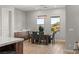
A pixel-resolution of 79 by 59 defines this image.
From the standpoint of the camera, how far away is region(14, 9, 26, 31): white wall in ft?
30.2

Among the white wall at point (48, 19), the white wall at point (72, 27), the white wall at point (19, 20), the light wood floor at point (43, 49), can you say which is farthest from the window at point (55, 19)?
the white wall at point (72, 27)

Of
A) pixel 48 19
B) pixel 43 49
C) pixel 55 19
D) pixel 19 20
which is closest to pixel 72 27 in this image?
pixel 43 49

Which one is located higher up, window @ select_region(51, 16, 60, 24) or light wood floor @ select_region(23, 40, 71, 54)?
window @ select_region(51, 16, 60, 24)

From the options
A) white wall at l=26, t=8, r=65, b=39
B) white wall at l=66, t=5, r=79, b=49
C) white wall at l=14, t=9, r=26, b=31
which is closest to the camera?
white wall at l=66, t=5, r=79, b=49

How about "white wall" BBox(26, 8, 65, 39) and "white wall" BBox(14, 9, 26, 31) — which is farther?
"white wall" BBox(14, 9, 26, 31)

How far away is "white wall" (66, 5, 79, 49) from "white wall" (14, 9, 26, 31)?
4.92 metres

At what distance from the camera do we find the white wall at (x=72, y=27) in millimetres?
5078

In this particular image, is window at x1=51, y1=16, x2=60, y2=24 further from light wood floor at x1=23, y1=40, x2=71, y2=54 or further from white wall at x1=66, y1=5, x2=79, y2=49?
white wall at x1=66, y1=5, x2=79, y2=49

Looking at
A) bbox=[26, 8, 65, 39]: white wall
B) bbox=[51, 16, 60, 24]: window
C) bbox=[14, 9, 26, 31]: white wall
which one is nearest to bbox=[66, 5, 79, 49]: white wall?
bbox=[26, 8, 65, 39]: white wall

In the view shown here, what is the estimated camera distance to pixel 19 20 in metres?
9.64

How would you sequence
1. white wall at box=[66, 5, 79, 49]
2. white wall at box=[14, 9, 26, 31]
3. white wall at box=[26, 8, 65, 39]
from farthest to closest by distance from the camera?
white wall at box=[14, 9, 26, 31] < white wall at box=[26, 8, 65, 39] < white wall at box=[66, 5, 79, 49]
